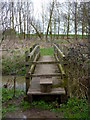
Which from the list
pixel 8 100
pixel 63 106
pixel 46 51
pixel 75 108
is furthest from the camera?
pixel 46 51

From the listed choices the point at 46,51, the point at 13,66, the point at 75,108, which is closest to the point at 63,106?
the point at 75,108

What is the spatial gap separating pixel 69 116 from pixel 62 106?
428 millimetres

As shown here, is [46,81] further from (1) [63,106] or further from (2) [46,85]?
(1) [63,106]

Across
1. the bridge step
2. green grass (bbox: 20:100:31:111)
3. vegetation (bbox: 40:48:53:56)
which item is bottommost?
green grass (bbox: 20:100:31:111)

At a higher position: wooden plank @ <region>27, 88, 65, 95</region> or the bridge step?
the bridge step

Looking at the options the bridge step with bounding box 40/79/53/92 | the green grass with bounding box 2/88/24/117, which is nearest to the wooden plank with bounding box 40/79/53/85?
the bridge step with bounding box 40/79/53/92

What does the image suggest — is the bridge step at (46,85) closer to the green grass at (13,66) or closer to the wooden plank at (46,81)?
the wooden plank at (46,81)

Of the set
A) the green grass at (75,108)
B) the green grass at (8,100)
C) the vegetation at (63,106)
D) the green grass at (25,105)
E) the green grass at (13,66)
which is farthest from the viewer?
the green grass at (13,66)

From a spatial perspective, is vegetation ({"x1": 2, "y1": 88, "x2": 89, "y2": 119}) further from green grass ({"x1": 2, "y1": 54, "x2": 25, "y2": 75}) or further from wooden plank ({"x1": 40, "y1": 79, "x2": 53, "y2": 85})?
green grass ({"x1": 2, "y1": 54, "x2": 25, "y2": 75})

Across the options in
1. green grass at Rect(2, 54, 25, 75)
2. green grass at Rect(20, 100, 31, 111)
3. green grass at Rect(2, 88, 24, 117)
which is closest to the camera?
green grass at Rect(2, 88, 24, 117)

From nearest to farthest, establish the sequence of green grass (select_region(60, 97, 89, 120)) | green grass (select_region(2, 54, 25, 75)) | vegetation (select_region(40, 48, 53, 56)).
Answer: green grass (select_region(60, 97, 89, 120)), green grass (select_region(2, 54, 25, 75)), vegetation (select_region(40, 48, 53, 56))

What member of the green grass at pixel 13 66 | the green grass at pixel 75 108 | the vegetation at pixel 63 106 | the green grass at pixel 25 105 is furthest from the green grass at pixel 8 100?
the green grass at pixel 13 66

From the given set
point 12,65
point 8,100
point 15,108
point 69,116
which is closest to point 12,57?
point 12,65

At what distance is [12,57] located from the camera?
6121 mm
